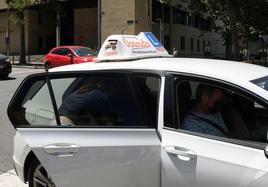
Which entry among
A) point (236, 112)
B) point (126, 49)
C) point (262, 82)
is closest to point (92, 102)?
point (126, 49)

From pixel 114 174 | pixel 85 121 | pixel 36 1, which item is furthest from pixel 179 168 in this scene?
pixel 36 1

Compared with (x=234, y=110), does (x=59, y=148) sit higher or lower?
lower

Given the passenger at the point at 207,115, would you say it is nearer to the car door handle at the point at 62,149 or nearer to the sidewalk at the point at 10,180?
the car door handle at the point at 62,149

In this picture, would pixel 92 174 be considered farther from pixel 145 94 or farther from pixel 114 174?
pixel 145 94

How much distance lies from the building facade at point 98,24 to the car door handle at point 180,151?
37.7 metres

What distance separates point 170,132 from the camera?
377 centimetres

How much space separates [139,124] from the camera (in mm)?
3955

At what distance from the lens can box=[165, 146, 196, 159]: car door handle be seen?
3605mm

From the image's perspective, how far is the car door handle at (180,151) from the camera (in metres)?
3.61

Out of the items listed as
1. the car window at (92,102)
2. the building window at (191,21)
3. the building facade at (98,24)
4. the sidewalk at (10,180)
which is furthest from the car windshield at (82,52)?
the building window at (191,21)

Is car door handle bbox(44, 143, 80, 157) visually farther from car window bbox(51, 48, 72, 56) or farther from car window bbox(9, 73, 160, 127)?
car window bbox(51, 48, 72, 56)

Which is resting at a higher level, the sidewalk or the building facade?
the building facade

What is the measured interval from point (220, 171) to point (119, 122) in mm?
980

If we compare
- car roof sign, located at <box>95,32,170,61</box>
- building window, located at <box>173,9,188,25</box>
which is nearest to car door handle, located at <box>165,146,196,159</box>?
car roof sign, located at <box>95,32,170,61</box>
